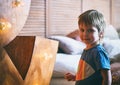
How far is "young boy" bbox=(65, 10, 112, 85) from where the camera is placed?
4.24 ft

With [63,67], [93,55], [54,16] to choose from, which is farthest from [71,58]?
[93,55]

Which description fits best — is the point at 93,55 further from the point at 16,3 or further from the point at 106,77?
the point at 16,3

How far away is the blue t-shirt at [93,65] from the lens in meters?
1.29

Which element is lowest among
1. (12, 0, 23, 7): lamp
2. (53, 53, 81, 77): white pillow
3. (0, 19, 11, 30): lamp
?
(53, 53, 81, 77): white pillow

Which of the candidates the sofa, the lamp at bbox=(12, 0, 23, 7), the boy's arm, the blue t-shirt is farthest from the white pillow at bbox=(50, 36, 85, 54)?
the boy's arm

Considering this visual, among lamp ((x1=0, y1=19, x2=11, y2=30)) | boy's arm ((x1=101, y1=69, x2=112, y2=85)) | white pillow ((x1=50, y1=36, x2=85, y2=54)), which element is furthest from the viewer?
white pillow ((x1=50, y1=36, x2=85, y2=54))

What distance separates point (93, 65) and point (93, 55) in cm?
5

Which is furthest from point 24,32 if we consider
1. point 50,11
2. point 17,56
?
point 17,56

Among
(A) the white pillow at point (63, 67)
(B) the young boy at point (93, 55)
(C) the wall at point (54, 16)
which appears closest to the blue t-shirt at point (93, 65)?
(B) the young boy at point (93, 55)

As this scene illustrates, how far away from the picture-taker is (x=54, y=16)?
9.61 ft

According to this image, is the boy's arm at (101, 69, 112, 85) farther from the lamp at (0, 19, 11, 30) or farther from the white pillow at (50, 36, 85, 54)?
the white pillow at (50, 36, 85, 54)

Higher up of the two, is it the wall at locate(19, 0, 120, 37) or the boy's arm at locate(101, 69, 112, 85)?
the wall at locate(19, 0, 120, 37)

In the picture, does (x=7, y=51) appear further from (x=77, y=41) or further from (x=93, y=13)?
(x=77, y=41)

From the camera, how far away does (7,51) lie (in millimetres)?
1594
